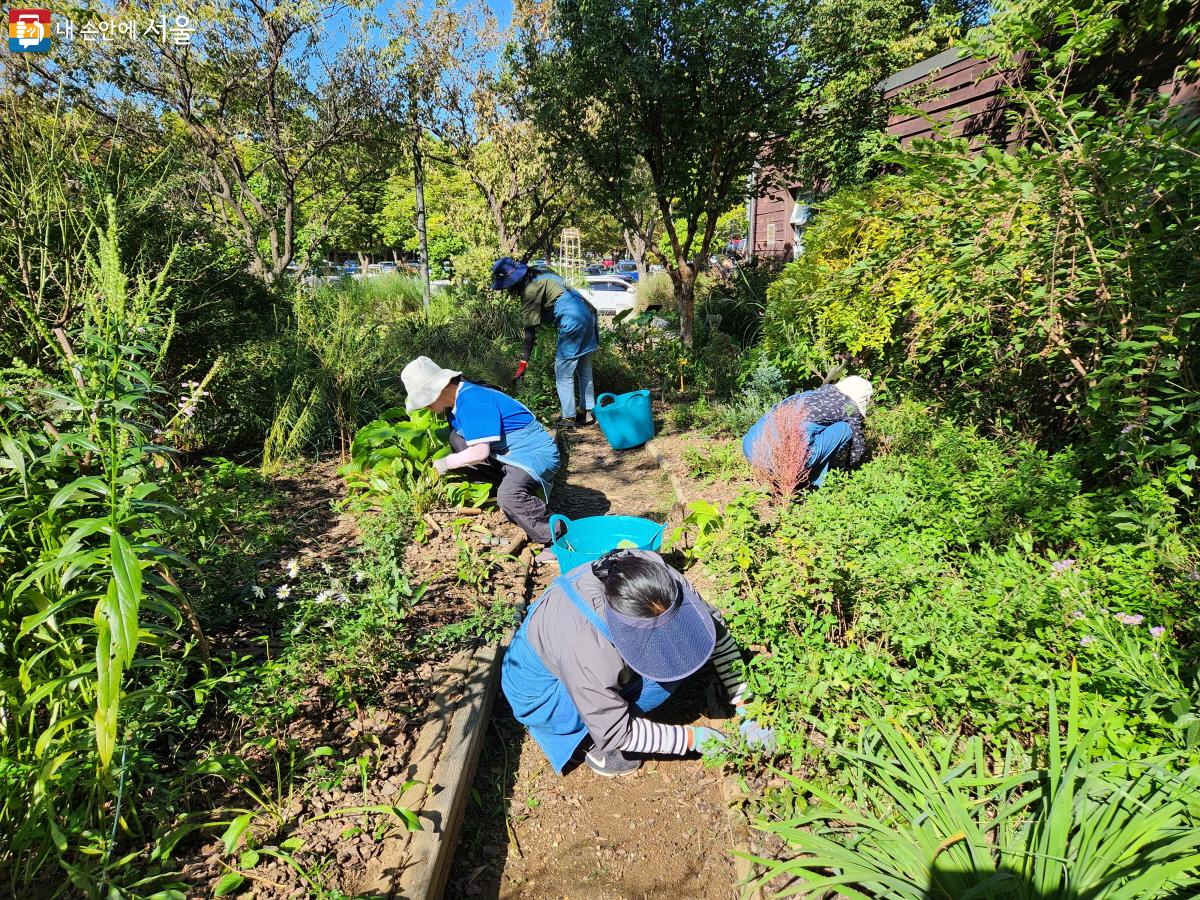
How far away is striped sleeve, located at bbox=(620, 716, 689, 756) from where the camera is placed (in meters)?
2.34

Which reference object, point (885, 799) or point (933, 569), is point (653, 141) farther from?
point (885, 799)

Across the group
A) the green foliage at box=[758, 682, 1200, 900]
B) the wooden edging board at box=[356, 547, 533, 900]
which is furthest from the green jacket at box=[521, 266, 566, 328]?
the green foliage at box=[758, 682, 1200, 900]

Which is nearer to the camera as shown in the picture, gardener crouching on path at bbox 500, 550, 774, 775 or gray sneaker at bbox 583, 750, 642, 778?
gardener crouching on path at bbox 500, 550, 774, 775

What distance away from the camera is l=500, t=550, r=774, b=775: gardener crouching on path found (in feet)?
6.79

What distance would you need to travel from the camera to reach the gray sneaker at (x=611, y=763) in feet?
8.13

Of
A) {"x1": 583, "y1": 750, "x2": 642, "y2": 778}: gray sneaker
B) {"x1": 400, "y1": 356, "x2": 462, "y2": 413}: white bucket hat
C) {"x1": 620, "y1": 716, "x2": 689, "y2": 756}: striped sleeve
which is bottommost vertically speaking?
{"x1": 583, "y1": 750, "x2": 642, "y2": 778}: gray sneaker

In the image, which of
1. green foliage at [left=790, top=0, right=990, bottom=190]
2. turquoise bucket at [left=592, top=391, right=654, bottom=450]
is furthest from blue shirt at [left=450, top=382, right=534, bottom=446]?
green foliage at [left=790, top=0, right=990, bottom=190]

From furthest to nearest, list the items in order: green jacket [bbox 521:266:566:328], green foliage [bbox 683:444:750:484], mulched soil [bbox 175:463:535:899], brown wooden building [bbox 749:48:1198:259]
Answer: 1. green jacket [bbox 521:266:566:328]
2. brown wooden building [bbox 749:48:1198:259]
3. green foliage [bbox 683:444:750:484]
4. mulched soil [bbox 175:463:535:899]

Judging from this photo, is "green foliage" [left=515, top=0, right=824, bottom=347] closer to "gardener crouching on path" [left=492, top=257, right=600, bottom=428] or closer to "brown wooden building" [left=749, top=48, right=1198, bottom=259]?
"brown wooden building" [left=749, top=48, right=1198, bottom=259]

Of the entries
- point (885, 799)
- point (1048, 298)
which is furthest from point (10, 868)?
point (1048, 298)

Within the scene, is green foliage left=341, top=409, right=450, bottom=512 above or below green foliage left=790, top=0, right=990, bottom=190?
below

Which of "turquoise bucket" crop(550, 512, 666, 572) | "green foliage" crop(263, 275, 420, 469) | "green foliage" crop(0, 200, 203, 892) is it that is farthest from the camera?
"green foliage" crop(263, 275, 420, 469)

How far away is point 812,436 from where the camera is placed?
390 centimetres

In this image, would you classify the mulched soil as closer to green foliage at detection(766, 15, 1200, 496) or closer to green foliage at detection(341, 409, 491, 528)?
green foliage at detection(341, 409, 491, 528)
